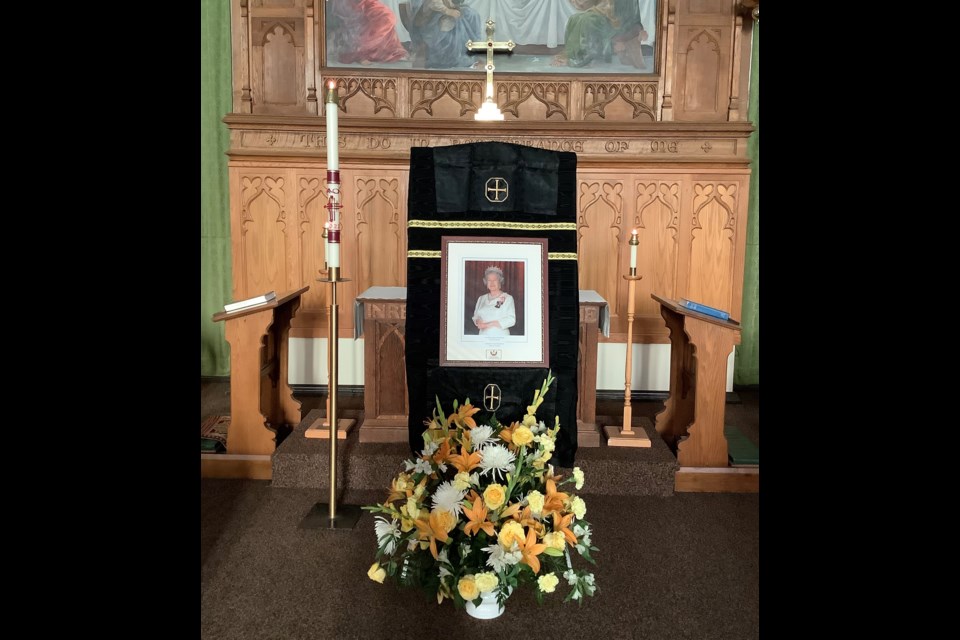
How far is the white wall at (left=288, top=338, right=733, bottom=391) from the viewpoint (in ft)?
17.4

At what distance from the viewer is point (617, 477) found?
11.3ft

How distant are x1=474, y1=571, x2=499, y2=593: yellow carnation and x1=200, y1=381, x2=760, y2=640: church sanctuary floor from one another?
0.25 meters

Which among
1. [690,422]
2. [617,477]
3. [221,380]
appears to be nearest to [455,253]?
[617,477]

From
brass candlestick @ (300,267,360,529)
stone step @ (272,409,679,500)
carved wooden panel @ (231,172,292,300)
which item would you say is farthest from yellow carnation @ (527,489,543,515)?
carved wooden panel @ (231,172,292,300)

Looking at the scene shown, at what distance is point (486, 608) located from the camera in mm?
2250

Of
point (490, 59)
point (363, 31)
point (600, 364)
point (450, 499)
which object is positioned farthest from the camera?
point (600, 364)

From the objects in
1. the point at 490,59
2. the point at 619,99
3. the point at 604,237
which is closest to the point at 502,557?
the point at 604,237

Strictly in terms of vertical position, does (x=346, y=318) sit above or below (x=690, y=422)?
above

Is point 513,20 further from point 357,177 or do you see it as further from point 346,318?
point 346,318

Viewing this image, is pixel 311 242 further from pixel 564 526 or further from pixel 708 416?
pixel 564 526

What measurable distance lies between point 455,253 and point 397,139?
2.51m

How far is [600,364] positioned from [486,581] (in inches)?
136

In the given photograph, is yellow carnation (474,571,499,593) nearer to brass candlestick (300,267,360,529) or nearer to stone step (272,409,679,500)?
brass candlestick (300,267,360,529)

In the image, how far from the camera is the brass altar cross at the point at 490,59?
4.52 metres
